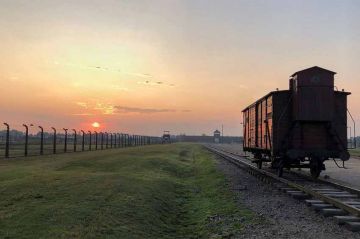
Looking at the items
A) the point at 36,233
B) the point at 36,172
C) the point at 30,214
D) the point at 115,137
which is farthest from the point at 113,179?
the point at 115,137

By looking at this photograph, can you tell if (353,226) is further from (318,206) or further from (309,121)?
(309,121)

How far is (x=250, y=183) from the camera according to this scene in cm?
1842

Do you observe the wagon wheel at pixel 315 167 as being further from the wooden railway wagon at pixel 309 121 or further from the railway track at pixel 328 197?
the railway track at pixel 328 197

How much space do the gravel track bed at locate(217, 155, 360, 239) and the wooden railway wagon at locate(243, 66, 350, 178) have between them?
13.0ft

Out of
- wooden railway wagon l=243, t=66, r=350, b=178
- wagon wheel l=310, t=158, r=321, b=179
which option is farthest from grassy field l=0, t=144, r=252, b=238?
wagon wheel l=310, t=158, r=321, b=179

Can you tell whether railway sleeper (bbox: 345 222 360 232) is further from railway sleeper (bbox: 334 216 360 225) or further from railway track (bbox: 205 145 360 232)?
railway sleeper (bbox: 334 216 360 225)

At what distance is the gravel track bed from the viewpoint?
8.74 m

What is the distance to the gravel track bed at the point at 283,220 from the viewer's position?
344 inches

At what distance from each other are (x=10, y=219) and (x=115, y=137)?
46874 millimetres

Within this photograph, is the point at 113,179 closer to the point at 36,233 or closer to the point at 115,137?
the point at 36,233

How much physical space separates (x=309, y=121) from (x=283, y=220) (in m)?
9.40

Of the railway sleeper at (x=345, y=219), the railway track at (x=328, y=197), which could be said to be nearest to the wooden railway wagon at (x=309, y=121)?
the railway track at (x=328, y=197)

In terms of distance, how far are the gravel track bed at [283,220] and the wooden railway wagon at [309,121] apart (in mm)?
3952

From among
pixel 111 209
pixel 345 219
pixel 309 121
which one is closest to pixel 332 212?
pixel 345 219
